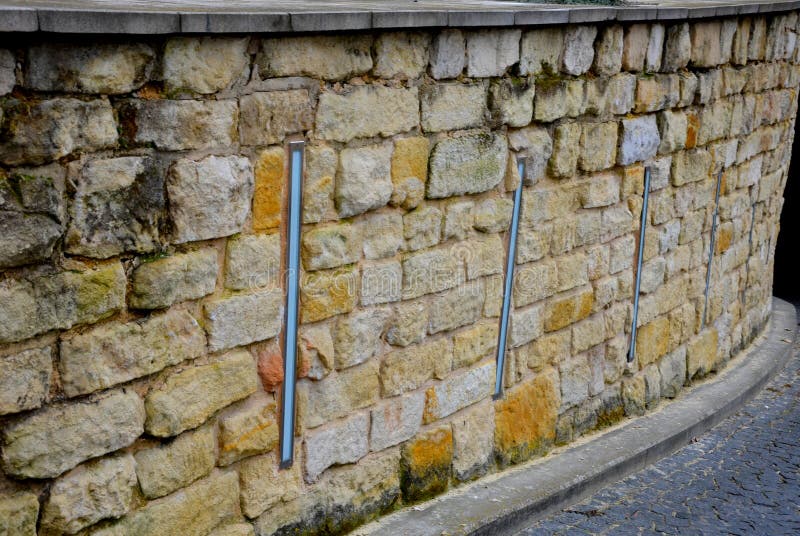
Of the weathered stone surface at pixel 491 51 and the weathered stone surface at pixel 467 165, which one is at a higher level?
the weathered stone surface at pixel 491 51

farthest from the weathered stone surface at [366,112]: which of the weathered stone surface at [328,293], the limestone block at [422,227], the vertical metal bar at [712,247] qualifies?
the vertical metal bar at [712,247]

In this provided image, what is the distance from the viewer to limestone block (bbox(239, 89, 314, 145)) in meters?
3.62

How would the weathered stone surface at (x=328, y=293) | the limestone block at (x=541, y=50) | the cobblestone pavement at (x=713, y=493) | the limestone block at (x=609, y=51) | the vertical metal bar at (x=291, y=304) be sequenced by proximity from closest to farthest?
the vertical metal bar at (x=291, y=304)
the weathered stone surface at (x=328, y=293)
the limestone block at (x=541, y=50)
the cobblestone pavement at (x=713, y=493)
the limestone block at (x=609, y=51)

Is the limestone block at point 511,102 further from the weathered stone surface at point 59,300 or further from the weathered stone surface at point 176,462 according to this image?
the weathered stone surface at point 59,300

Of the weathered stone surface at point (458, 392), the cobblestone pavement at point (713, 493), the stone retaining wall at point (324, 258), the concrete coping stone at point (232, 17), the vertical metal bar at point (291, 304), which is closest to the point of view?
the concrete coping stone at point (232, 17)

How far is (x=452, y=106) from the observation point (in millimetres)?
4555

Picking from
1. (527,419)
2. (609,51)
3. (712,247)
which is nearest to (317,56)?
(609,51)

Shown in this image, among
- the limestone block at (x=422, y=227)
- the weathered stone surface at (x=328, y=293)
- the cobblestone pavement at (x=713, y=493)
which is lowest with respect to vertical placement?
the cobblestone pavement at (x=713, y=493)

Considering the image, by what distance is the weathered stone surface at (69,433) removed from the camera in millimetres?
3072

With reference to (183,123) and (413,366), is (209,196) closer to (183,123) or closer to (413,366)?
(183,123)

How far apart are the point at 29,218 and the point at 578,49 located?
10.4 feet

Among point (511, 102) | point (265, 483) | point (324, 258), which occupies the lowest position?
point (265, 483)

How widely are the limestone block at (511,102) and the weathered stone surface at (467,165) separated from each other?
10cm

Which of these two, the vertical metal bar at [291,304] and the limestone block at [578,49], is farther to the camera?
the limestone block at [578,49]
